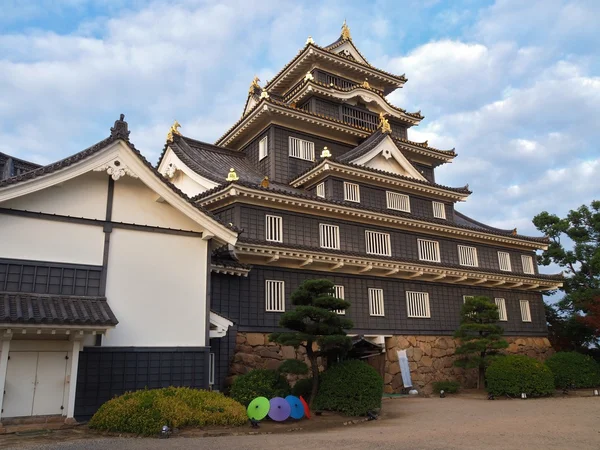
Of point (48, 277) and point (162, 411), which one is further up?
point (48, 277)

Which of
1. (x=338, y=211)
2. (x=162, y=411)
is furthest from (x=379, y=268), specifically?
(x=162, y=411)

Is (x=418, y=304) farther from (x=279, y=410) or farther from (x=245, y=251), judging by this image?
(x=279, y=410)

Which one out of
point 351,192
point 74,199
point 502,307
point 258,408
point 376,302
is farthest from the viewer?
point 502,307

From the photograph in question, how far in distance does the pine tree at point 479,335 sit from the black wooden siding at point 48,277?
678 inches

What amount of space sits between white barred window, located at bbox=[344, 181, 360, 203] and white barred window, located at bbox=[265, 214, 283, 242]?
187 inches

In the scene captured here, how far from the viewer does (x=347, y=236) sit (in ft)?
77.3

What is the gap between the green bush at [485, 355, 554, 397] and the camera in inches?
831

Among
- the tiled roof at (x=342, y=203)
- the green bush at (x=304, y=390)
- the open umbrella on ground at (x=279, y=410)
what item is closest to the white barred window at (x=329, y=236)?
the tiled roof at (x=342, y=203)

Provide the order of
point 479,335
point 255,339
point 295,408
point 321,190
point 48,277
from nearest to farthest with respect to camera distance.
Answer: point 48,277 → point 295,408 → point 255,339 → point 479,335 → point 321,190

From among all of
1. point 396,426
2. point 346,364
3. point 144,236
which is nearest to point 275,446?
point 396,426

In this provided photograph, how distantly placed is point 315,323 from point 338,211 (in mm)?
8385

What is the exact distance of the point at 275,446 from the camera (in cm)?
1002

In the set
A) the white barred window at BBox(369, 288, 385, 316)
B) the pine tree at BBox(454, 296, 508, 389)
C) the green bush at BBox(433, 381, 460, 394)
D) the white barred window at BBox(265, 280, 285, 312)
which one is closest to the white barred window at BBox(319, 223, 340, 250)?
the white barred window at BBox(369, 288, 385, 316)

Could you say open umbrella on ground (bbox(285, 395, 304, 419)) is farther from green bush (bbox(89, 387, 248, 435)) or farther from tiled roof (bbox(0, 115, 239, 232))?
tiled roof (bbox(0, 115, 239, 232))
